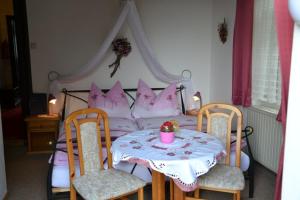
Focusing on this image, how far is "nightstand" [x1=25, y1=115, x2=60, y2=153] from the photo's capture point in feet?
14.0

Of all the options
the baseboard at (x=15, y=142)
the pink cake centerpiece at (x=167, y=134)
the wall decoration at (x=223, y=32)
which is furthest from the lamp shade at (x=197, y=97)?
the baseboard at (x=15, y=142)

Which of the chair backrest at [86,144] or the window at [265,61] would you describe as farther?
the window at [265,61]

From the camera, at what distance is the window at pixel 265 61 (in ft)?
11.4

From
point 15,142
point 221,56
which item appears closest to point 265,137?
point 221,56

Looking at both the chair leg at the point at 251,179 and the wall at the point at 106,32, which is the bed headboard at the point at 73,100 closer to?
the wall at the point at 106,32

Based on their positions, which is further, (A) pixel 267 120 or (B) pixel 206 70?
(B) pixel 206 70

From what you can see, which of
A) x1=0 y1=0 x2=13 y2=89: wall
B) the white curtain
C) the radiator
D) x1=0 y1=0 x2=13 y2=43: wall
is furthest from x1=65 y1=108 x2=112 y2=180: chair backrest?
x1=0 y1=0 x2=13 y2=43: wall

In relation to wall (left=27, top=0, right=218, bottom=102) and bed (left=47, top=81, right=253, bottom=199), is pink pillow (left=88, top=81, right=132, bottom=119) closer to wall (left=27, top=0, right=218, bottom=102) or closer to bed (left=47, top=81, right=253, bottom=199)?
bed (left=47, top=81, right=253, bottom=199)

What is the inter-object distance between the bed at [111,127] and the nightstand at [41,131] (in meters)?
0.22

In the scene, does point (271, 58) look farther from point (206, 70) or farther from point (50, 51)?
point (50, 51)

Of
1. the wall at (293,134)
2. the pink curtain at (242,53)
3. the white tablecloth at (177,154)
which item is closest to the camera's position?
the wall at (293,134)

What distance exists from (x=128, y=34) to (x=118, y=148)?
276cm

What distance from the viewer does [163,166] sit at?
197 cm

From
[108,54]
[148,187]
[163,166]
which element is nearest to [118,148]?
[163,166]
